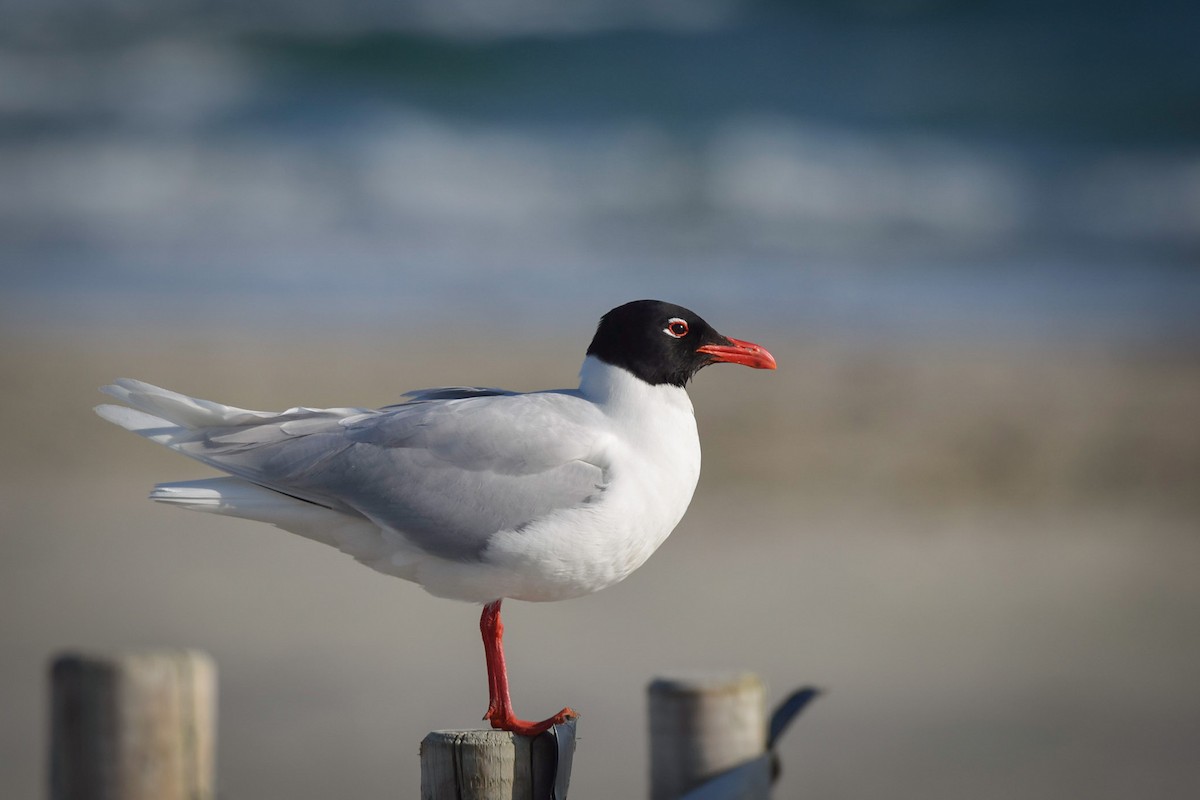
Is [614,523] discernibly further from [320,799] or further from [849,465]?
[849,465]

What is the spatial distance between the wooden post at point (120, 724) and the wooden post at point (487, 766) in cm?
80

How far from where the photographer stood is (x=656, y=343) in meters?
4.16

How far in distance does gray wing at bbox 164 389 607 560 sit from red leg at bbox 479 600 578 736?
0.32 m

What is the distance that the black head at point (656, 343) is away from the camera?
415 centimetres

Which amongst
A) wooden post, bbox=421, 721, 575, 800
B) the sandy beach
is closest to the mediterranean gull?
wooden post, bbox=421, 721, 575, 800

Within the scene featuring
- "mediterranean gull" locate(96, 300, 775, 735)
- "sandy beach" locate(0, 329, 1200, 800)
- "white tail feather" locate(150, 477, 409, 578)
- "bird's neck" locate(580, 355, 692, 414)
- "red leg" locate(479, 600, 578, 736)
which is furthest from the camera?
"sandy beach" locate(0, 329, 1200, 800)

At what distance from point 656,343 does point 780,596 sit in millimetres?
6081

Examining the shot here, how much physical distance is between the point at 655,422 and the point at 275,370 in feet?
39.8

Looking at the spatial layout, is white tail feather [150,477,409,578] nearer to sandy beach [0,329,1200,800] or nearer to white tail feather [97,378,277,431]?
white tail feather [97,378,277,431]

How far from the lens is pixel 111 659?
9.04ft

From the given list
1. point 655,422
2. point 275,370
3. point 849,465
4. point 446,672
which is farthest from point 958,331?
point 655,422

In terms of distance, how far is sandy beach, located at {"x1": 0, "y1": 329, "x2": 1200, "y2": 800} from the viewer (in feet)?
25.1

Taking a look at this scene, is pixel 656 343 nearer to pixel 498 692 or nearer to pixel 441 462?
pixel 441 462

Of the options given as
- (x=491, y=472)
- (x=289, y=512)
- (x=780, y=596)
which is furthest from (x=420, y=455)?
(x=780, y=596)
